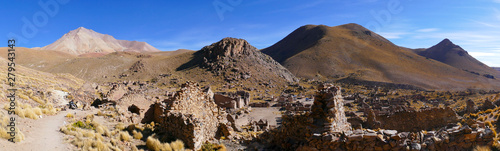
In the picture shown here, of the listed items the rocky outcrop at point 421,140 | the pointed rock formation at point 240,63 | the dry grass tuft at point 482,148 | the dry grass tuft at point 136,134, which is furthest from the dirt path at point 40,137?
the pointed rock formation at point 240,63

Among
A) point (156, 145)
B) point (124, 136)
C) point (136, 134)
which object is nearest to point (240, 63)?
point (136, 134)

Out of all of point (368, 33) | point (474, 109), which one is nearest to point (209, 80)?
point (474, 109)

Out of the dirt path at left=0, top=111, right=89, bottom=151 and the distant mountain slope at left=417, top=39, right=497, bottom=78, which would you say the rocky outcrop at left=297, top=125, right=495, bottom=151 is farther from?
the distant mountain slope at left=417, top=39, right=497, bottom=78

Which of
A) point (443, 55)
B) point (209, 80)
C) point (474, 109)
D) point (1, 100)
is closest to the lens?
point (1, 100)

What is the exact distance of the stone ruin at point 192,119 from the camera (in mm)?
8266

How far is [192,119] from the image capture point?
8.25m

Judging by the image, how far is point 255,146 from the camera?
9.77 m

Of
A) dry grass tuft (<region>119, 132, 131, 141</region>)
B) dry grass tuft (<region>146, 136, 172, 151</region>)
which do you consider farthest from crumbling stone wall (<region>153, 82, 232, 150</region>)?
dry grass tuft (<region>119, 132, 131, 141</region>)

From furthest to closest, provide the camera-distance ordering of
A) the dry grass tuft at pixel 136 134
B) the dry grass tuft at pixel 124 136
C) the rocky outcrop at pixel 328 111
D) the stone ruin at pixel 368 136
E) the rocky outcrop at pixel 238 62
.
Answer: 1. the rocky outcrop at pixel 238 62
2. the dry grass tuft at pixel 136 134
3. the dry grass tuft at pixel 124 136
4. the rocky outcrop at pixel 328 111
5. the stone ruin at pixel 368 136

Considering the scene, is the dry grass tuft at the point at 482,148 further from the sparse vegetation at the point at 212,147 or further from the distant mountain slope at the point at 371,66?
the distant mountain slope at the point at 371,66

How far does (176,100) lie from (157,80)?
57.9 m

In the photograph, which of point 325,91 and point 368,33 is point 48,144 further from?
point 368,33

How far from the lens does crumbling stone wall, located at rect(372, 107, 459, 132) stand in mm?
12883

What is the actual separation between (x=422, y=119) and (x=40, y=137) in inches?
689
